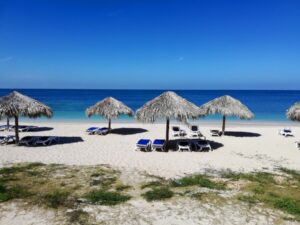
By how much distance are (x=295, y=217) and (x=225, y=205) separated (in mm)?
1507

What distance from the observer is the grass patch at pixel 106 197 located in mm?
6761

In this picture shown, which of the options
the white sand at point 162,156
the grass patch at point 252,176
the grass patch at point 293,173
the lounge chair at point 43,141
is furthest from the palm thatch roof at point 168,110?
the lounge chair at point 43,141

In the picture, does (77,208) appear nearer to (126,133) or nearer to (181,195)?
(181,195)

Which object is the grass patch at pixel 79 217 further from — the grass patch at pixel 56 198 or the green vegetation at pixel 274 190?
the green vegetation at pixel 274 190

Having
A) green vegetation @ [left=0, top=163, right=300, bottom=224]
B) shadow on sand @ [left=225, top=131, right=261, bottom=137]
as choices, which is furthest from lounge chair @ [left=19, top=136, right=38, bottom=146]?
shadow on sand @ [left=225, top=131, right=261, bottom=137]

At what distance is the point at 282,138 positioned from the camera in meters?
16.7

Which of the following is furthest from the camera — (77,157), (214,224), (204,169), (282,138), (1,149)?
(282,138)

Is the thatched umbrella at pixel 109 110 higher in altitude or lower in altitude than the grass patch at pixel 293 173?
higher

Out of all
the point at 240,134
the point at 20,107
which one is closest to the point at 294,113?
the point at 240,134

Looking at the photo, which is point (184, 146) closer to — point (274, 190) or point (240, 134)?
point (274, 190)

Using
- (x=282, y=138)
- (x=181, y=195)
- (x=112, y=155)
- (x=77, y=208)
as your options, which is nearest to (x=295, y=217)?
(x=181, y=195)

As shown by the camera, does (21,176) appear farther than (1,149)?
No

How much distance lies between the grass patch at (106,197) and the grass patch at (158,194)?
510 mm

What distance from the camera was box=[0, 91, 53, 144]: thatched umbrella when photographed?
12.8 metres
